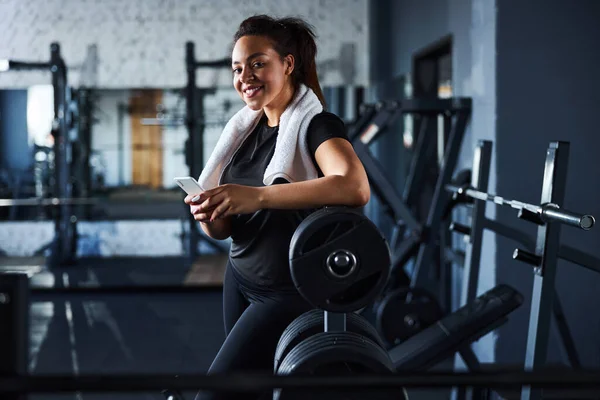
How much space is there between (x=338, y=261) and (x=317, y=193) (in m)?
0.15

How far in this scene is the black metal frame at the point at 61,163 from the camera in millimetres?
6086

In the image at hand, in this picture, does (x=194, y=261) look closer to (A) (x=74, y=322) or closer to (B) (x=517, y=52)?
(A) (x=74, y=322)

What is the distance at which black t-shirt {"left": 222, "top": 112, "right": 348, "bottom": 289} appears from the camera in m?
1.36

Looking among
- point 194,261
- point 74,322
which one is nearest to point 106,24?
point 194,261

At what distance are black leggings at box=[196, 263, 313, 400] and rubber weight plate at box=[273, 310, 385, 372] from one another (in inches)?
2.5

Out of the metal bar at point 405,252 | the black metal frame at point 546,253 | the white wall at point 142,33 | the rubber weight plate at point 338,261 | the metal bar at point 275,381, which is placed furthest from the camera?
the white wall at point 142,33

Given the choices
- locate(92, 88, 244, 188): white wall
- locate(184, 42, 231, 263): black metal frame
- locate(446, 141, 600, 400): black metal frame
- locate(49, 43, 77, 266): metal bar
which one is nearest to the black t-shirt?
locate(446, 141, 600, 400): black metal frame

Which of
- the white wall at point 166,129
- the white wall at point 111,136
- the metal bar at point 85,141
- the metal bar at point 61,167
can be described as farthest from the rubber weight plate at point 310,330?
the white wall at point 111,136

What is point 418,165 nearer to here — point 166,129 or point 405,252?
point 405,252

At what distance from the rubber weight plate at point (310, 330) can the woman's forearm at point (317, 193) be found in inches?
9.1

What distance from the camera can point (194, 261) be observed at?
645 centimetres

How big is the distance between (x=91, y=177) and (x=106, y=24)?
1.65 m

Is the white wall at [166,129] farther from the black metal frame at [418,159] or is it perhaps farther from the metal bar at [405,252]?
the metal bar at [405,252]

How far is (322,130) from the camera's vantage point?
4.40 ft
